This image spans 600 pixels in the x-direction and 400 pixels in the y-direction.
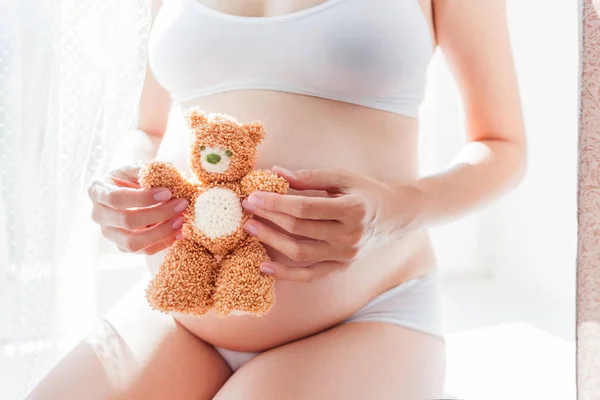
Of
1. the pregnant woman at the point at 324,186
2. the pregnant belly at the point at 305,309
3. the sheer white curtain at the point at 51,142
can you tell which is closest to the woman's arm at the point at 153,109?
the sheer white curtain at the point at 51,142

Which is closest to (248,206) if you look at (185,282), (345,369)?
(185,282)

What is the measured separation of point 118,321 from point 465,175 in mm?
594

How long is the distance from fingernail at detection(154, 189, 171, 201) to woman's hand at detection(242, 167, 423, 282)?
0.10 metres

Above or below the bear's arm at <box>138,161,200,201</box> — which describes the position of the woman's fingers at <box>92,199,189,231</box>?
below

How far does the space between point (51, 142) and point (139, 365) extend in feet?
1.30

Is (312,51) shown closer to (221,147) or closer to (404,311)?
(221,147)

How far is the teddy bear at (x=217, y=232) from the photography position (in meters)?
0.74

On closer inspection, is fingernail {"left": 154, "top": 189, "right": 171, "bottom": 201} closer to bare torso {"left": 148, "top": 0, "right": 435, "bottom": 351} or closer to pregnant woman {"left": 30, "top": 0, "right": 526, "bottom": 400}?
pregnant woman {"left": 30, "top": 0, "right": 526, "bottom": 400}

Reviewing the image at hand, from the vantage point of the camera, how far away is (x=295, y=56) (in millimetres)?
903

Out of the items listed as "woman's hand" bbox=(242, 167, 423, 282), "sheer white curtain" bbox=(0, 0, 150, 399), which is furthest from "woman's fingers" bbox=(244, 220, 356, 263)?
"sheer white curtain" bbox=(0, 0, 150, 399)

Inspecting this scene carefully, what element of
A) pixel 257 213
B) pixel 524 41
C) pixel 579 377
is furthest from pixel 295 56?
pixel 524 41

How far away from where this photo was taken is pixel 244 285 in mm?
731

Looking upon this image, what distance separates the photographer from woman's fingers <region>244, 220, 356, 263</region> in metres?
0.74

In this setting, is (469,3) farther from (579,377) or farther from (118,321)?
(118,321)
